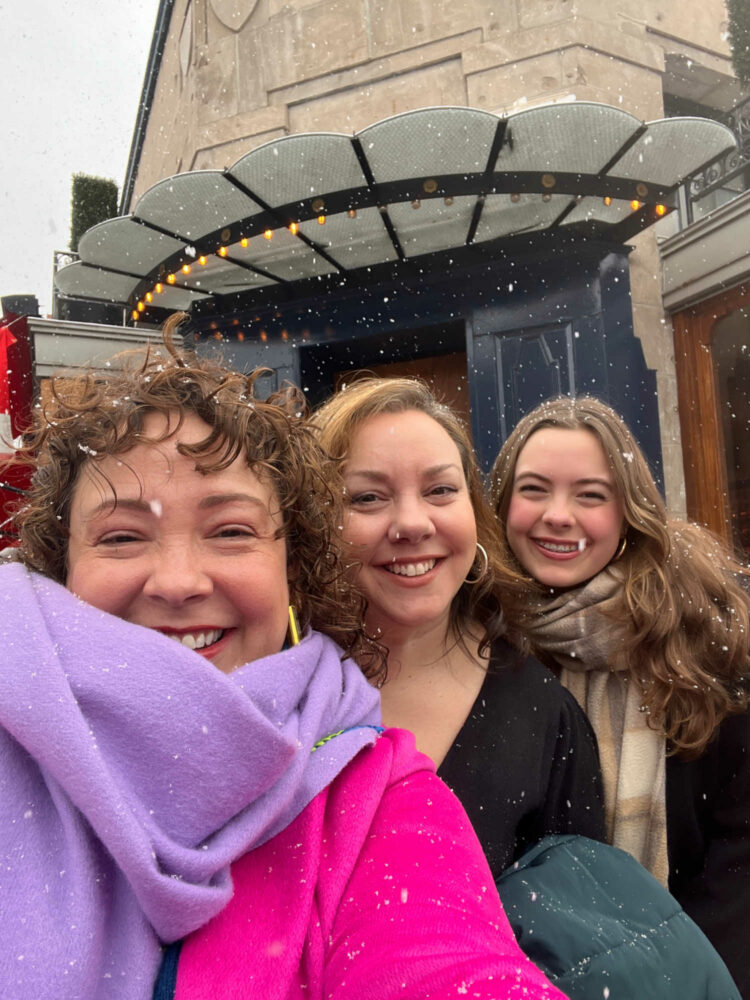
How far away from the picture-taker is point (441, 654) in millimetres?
1796

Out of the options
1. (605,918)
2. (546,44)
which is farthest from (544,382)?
(605,918)

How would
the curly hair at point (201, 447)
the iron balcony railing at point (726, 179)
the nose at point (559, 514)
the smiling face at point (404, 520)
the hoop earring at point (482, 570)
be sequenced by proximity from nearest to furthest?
the curly hair at point (201, 447) → the smiling face at point (404, 520) → the hoop earring at point (482, 570) → the nose at point (559, 514) → the iron balcony railing at point (726, 179)

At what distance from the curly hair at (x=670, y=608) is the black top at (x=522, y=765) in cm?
22

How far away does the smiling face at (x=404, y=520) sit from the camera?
1.63 m

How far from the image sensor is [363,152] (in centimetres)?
406

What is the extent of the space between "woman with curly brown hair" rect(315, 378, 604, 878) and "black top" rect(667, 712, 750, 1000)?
0.91 ft

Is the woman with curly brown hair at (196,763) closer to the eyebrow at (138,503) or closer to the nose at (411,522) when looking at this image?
the eyebrow at (138,503)

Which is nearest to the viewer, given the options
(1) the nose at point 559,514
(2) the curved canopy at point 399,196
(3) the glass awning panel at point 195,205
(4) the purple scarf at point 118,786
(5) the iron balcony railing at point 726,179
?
(4) the purple scarf at point 118,786

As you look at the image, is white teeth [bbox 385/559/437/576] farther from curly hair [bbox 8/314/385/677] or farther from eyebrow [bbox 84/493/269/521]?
eyebrow [bbox 84/493/269/521]

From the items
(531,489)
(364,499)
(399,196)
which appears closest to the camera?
(364,499)

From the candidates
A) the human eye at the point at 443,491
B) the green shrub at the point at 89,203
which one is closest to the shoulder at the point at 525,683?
the human eye at the point at 443,491

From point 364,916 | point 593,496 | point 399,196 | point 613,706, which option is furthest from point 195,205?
point 364,916

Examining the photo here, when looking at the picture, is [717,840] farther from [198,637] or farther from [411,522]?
[198,637]

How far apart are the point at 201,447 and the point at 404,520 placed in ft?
2.03
